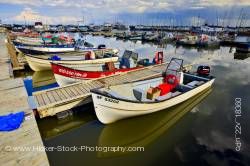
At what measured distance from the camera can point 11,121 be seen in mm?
8523

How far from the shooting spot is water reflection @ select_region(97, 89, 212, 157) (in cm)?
1007

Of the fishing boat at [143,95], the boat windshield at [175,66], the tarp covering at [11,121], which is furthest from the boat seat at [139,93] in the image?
the tarp covering at [11,121]

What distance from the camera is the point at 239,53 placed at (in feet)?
137

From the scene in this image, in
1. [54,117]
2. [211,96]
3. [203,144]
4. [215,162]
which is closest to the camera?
[215,162]

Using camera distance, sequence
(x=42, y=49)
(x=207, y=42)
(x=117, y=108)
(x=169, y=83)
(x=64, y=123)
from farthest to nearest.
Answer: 1. (x=207, y=42)
2. (x=42, y=49)
3. (x=169, y=83)
4. (x=64, y=123)
5. (x=117, y=108)

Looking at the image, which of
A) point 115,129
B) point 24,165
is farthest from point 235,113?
point 24,165

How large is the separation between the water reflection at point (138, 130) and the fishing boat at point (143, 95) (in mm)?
635

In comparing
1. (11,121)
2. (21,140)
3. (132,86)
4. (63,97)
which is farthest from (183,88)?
(11,121)

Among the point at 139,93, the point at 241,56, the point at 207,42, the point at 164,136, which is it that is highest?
the point at 207,42

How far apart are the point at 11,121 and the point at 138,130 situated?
6.59 m

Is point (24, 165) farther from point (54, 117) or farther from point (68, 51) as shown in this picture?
point (68, 51)

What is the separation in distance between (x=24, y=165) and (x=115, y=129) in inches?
219

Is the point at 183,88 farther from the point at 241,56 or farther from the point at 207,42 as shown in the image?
the point at 207,42

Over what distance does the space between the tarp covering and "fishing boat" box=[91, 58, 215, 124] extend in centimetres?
364
